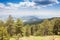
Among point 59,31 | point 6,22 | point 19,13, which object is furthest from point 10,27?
point 59,31

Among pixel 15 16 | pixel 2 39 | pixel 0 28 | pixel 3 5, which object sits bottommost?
pixel 2 39

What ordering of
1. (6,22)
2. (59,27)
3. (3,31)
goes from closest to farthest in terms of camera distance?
(3,31)
(6,22)
(59,27)

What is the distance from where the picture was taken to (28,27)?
7.41 meters

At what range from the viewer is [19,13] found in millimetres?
6406

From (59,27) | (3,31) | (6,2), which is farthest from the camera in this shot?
(59,27)

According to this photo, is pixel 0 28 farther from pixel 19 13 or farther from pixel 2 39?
pixel 19 13

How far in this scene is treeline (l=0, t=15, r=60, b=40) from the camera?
21.7ft

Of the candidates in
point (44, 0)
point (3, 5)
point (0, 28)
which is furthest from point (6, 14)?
point (44, 0)

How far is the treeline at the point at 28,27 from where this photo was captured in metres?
6.61

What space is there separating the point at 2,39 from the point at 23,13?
128 centimetres

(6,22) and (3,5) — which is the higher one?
(3,5)

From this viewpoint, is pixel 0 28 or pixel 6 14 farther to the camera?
pixel 6 14

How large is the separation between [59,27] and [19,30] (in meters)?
1.83

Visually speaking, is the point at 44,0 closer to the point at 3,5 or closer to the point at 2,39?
the point at 3,5
